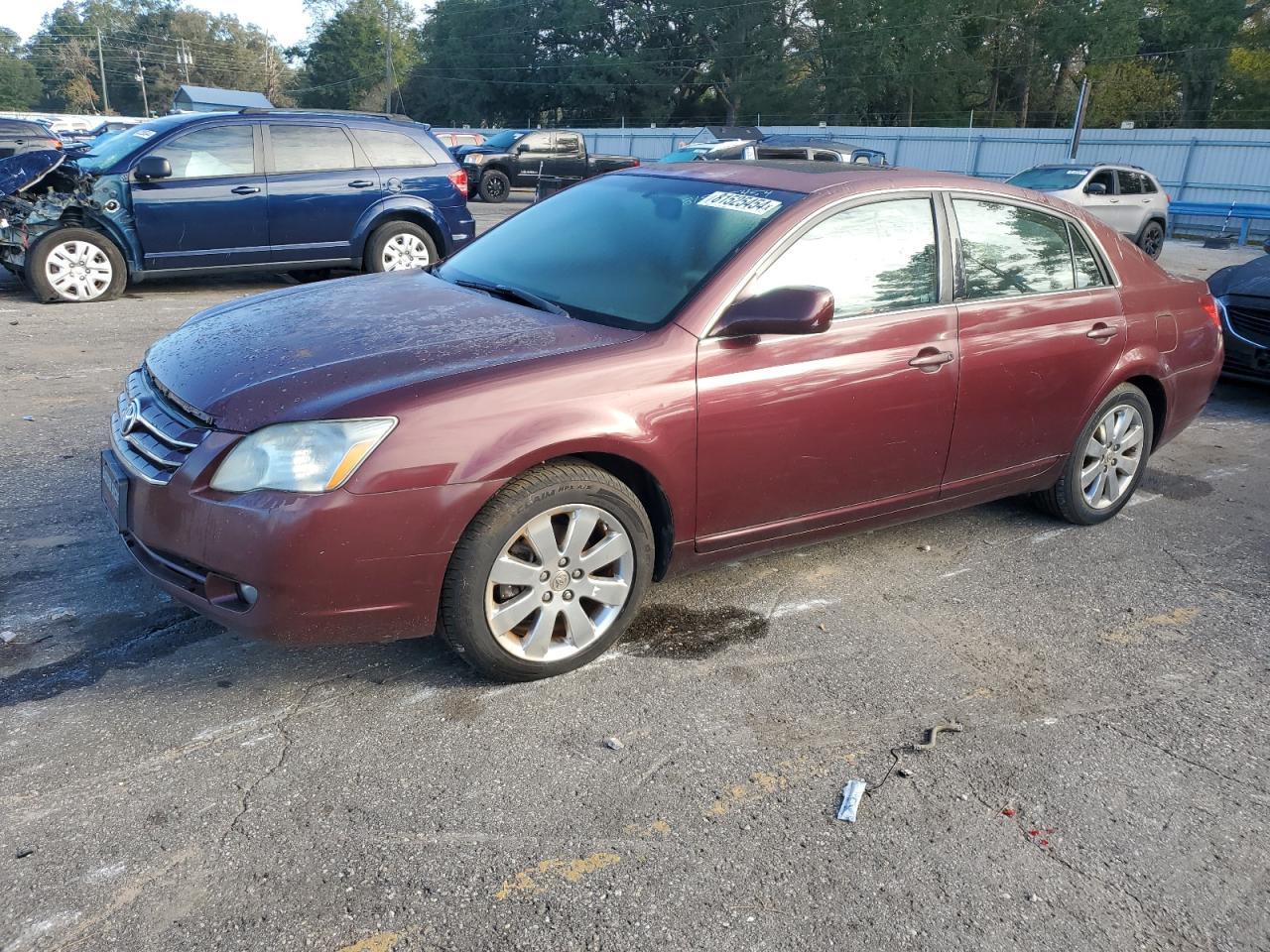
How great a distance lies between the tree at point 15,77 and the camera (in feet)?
289

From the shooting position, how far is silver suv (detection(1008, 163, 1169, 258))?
659 inches

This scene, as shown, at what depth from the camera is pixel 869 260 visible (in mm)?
3947

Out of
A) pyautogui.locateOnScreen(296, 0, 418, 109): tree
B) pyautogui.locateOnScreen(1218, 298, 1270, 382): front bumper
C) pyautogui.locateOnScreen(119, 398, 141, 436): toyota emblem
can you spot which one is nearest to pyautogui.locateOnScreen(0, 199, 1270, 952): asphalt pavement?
pyautogui.locateOnScreen(119, 398, 141, 436): toyota emblem

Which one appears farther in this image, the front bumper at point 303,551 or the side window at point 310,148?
the side window at point 310,148

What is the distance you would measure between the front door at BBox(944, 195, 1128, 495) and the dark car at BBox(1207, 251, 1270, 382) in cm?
354

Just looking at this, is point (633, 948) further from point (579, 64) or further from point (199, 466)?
point (579, 64)

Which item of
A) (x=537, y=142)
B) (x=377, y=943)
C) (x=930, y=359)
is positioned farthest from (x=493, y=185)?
(x=377, y=943)

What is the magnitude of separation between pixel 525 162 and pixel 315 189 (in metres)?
15.8

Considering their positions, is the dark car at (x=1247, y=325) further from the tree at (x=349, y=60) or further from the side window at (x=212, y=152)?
the tree at (x=349, y=60)

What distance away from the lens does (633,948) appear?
2.30 metres

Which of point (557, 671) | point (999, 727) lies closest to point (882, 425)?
point (999, 727)

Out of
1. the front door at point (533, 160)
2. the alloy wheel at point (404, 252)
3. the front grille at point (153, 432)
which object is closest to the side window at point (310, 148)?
the alloy wheel at point (404, 252)

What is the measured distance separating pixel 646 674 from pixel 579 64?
6423 centimetres

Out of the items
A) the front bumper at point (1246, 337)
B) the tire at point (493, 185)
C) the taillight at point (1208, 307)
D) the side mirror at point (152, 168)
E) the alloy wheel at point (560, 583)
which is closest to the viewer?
the alloy wheel at point (560, 583)
